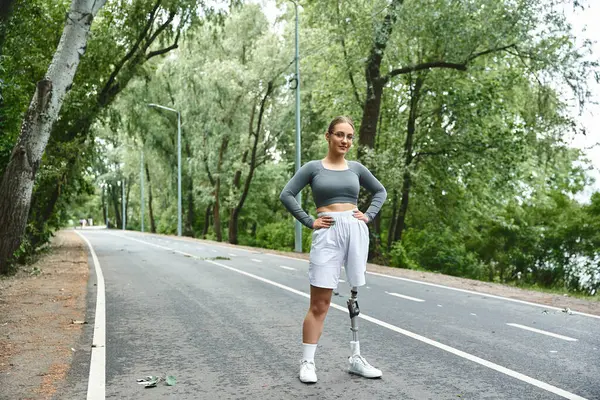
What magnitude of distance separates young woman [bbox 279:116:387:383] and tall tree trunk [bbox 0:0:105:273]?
8.15m

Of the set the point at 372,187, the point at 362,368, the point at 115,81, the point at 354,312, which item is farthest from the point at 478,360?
the point at 115,81

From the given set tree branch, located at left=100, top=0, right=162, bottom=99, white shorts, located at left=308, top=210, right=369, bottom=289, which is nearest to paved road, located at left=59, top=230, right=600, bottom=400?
white shorts, located at left=308, top=210, right=369, bottom=289

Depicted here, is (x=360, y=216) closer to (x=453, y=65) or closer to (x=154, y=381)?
(x=154, y=381)

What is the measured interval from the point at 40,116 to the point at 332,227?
854 centimetres

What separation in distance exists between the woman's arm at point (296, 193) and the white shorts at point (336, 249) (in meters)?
0.15

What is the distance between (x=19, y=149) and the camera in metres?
11.2

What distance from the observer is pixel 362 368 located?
4789mm

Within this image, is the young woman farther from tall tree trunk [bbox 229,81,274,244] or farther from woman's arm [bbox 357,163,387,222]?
tall tree trunk [bbox 229,81,274,244]

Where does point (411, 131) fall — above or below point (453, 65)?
below

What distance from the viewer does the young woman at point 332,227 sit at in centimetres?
453

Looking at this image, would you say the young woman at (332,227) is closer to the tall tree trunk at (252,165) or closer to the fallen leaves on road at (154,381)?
the fallen leaves on road at (154,381)

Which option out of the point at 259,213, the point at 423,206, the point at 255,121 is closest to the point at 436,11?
the point at 423,206

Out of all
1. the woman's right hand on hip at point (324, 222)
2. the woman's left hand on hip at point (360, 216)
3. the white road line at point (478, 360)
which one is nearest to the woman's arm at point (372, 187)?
the woman's left hand on hip at point (360, 216)

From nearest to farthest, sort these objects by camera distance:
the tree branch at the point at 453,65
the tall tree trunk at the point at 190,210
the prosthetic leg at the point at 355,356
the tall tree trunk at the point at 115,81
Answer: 1. the prosthetic leg at the point at 355,356
2. the tree branch at the point at 453,65
3. the tall tree trunk at the point at 115,81
4. the tall tree trunk at the point at 190,210
